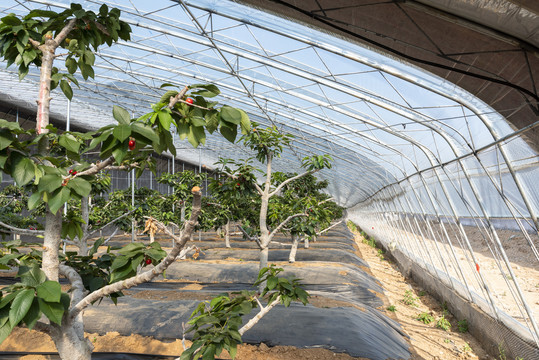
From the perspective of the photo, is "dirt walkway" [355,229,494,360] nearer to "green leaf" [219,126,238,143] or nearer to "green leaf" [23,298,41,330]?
"green leaf" [219,126,238,143]

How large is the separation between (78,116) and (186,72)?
13.5 m

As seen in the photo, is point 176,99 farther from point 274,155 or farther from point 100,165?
point 274,155

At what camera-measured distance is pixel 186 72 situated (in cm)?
1457

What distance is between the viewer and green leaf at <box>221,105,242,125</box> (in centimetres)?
154

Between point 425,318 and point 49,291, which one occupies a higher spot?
point 49,291

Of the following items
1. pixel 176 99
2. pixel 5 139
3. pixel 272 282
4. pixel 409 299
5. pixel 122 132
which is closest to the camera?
pixel 122 132

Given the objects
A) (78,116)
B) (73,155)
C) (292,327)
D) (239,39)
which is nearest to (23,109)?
(78,116)

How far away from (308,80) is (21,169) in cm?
1026

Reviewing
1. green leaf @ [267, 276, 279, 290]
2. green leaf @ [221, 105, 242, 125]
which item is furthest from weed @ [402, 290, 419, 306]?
green leaf @ [221, 105, 242, 125]

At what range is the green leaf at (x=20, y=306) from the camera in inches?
55.3

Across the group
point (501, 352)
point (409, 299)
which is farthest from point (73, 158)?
point (409, 299)

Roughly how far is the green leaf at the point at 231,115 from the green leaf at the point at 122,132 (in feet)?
1.30

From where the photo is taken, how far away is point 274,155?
802 cm

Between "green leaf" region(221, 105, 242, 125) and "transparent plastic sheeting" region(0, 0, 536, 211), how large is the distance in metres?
5.34
